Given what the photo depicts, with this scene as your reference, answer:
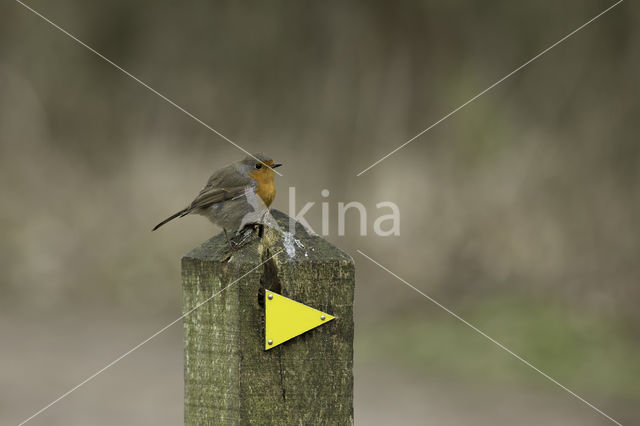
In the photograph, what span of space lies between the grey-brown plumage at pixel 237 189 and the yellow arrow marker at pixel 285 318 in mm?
1562

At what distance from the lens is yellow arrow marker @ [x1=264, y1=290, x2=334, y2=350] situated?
6.91 ft

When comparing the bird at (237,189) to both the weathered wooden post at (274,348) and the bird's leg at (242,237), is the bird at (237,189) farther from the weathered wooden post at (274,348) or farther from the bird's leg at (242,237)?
the weathered wooden post at (274,348)

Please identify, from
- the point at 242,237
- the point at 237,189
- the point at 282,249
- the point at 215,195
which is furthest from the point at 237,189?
the point at 282,249

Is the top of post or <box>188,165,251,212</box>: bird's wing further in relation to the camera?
<box>188,165,251,212</box>: bird's wing

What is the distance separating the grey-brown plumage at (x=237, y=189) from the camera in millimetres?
3718

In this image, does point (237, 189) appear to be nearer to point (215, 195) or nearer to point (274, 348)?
point (215, 195)

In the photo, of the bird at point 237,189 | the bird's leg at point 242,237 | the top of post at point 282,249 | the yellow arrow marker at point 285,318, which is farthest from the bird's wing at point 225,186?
the yellow arrow marker at point 285,318

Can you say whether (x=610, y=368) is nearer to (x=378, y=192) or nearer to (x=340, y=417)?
(x=378, y=192)

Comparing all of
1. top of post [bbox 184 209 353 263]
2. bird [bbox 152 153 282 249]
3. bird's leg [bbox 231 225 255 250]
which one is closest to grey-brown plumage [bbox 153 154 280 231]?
bird [bbox 152 153 282 249]

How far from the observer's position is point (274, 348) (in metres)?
2.14

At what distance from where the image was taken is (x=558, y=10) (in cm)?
743

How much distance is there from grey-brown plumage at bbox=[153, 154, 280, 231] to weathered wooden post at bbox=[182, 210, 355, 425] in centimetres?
148

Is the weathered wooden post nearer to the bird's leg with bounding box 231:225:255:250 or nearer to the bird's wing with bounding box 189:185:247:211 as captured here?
the bird's leg with bounding box 231:225:255:250

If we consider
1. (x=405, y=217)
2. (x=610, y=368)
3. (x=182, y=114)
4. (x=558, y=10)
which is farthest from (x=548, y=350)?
(x=182, y=114)
